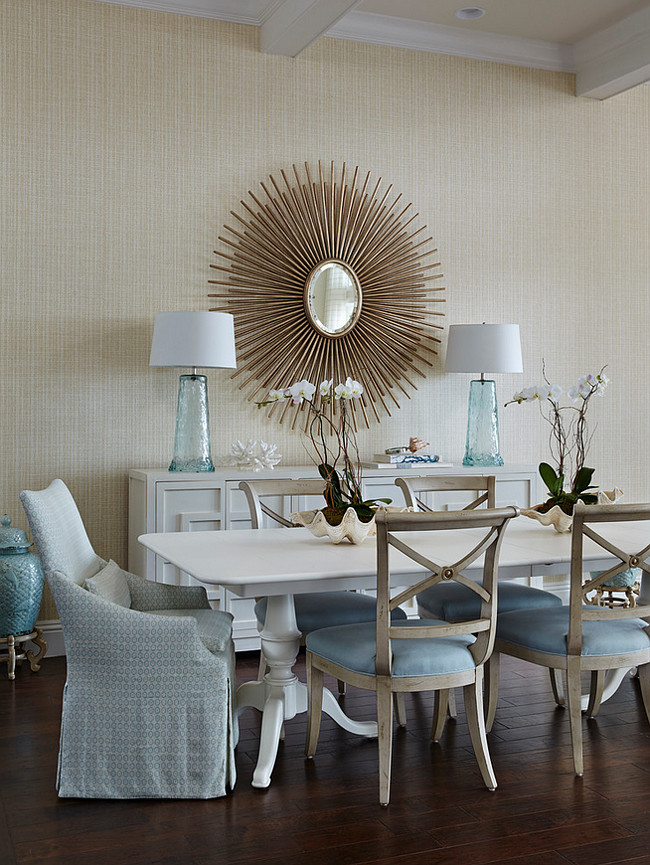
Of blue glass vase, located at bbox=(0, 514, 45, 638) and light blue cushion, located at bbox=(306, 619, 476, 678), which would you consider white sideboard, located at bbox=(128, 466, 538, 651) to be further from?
light blue cushion, located at bbox=(306, 619, 476, 678)

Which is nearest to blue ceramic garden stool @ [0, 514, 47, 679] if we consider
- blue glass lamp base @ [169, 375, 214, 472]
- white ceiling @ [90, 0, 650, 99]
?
blue glass lamp base @ [169, 375, 214, 472]

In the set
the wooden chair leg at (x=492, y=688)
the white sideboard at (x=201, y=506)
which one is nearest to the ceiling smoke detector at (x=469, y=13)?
the white sideboard at (x=201, y=506)

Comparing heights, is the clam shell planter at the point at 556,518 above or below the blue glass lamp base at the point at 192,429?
below

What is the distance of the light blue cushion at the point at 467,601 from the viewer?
10.8ft

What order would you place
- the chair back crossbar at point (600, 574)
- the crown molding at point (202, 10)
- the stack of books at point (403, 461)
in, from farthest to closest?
the stack of books at point (403, 461) → the crown molding at point (202, 10) → the chair back crossbar at point (600, 574)

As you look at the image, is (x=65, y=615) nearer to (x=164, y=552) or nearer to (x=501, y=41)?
(x=164, y=552)

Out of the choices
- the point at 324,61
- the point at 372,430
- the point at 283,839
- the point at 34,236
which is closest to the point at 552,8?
the point at 324,61

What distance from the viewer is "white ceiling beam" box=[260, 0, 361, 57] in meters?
4.02

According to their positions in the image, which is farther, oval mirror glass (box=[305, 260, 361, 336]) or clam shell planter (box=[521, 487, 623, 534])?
oval mirror glass (box=[305, 260, 361, 336])

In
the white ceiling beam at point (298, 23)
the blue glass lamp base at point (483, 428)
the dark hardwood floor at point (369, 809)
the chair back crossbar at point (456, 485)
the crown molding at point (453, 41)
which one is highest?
the crown molding at point (453, 41)

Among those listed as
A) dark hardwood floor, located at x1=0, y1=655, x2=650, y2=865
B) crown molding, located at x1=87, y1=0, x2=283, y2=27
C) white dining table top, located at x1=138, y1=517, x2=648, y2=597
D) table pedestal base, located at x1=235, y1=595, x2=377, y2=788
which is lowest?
dark hardwood floor, located at x1=0, y1=655, x2=650, y2=865

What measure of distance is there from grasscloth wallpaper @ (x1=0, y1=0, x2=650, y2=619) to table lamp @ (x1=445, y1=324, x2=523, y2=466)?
29 cm

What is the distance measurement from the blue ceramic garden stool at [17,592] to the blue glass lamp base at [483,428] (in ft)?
7.05

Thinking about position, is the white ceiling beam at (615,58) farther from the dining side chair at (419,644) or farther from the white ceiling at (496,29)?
the dining side chair at (419,644)
